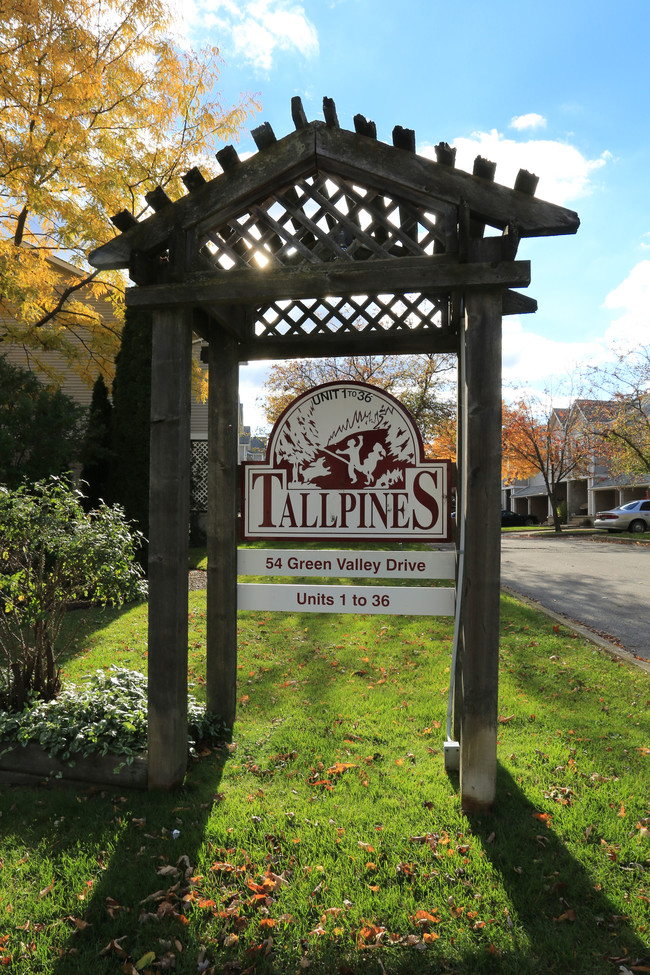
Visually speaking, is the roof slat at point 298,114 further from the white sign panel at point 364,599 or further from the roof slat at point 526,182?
the white sign panel at point 364,599

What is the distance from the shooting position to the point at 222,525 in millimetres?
4246

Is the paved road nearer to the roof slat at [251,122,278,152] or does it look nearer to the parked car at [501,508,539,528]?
the roof slat at [251,122,278,152]

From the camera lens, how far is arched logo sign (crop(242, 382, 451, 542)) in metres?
3.84

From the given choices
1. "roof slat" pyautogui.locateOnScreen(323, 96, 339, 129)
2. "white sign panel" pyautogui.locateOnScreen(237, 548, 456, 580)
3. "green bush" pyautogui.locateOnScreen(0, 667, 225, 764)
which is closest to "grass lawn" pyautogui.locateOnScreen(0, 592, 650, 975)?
"green bush" pyautogui.locateOnScreen(0, 667, 225, 764)

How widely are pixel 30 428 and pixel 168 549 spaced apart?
8.61 meters

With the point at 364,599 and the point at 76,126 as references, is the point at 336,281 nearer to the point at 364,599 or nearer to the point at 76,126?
the point at 364,599

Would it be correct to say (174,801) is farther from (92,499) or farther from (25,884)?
(92,499)

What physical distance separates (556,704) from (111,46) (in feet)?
37.8

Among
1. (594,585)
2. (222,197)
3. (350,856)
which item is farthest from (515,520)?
(350,856)

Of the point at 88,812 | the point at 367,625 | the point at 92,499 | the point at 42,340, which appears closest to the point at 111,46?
the point at 42,340

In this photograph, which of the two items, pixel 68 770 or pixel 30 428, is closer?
pixel 68 770

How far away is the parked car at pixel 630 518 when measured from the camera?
2794cm

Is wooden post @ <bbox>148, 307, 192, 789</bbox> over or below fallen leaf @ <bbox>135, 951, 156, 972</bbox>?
over

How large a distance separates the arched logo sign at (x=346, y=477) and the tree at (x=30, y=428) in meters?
7.96
